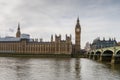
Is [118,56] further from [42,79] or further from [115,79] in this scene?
[42,79]

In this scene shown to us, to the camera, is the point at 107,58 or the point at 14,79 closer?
the point at 14,79

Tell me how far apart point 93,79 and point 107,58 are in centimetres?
7540

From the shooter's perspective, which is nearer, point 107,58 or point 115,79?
point 115,79

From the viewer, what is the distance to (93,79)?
1740 inches

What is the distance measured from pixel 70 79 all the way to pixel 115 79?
26.1 ft

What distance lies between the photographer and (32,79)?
42969 millimetres

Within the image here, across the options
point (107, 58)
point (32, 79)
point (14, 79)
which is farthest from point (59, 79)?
point (107, 58)

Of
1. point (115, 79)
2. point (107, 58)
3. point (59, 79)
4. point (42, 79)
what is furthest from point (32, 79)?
point (107, 58)

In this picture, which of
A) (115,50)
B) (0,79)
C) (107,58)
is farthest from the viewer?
(107,58)

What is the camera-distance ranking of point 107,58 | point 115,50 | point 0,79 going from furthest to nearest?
point 107,58 → point 115,50 → point 0,79

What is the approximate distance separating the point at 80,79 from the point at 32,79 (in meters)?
8.35

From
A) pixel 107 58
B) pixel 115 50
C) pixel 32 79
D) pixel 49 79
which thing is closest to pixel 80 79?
pixel 49 79

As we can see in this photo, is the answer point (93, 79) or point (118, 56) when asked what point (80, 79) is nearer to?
point (93, 79)

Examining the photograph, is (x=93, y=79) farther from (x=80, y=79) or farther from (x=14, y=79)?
(x=14, y=79)
